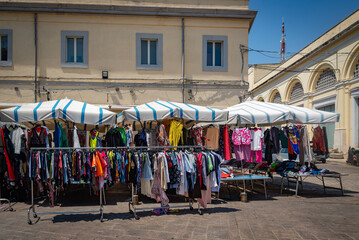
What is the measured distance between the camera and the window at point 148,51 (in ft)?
43.1

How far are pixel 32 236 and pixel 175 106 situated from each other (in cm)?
408

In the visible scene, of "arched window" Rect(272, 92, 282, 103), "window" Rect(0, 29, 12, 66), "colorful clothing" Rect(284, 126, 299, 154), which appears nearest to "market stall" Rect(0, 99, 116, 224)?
"colorful clothing" Rect(284, 126, 299, 154)

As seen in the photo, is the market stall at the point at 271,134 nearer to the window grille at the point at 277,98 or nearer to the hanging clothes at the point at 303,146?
the hanging clothes at the point at 303,146

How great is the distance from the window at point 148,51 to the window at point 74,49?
2408 millimetres

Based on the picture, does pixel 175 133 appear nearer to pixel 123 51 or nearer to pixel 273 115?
pixel 273 115

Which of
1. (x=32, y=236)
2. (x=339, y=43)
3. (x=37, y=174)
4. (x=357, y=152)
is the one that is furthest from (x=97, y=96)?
(x=339, y=43)

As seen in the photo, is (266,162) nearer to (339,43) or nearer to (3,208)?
(3,208)

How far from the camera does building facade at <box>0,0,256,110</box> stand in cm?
1259

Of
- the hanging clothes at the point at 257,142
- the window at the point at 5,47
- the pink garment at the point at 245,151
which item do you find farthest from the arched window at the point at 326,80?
the window at the point at 5,47

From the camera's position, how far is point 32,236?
4531 mm

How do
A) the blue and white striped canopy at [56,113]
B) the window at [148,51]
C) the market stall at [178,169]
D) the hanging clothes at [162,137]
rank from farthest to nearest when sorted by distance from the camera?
the window at [148,51] → the hanging clothes at [162,137] → the blue and white striped canopy at [56,113] → the market stall at [178,169]

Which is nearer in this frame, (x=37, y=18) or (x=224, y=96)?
(x=37, y=18)

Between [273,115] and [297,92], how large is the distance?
18216mm

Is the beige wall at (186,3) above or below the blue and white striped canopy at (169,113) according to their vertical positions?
above
